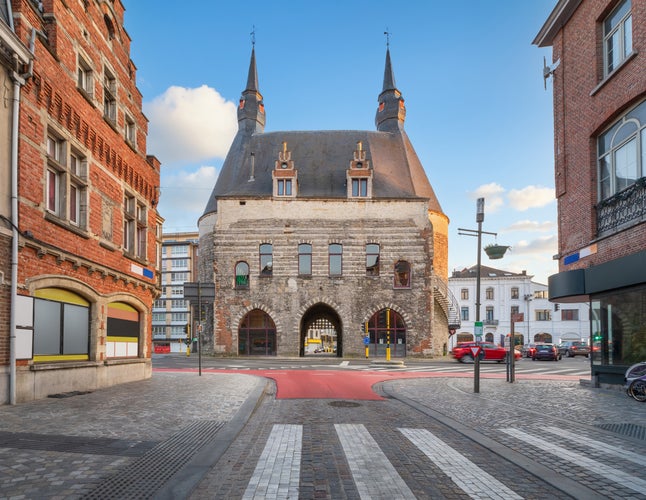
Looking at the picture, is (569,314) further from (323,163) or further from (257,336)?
(257,336)

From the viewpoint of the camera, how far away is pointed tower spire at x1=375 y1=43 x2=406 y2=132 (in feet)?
147

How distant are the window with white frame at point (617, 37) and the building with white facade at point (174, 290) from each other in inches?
3351

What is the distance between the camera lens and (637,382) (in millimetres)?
11945

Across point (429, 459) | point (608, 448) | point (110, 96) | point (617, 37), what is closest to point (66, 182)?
point (110, 96)

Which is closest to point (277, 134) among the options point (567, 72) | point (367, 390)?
point (567, 72)

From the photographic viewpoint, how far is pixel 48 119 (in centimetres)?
1180

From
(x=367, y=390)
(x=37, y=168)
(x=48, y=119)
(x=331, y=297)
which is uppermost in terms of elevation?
(x=48, y=119)

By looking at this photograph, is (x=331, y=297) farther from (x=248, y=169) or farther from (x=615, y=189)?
(x=615, y=189)

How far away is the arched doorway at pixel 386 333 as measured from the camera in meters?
37.2

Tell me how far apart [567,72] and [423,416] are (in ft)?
41.1

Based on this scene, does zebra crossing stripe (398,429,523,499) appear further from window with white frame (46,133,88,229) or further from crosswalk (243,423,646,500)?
window with white frame (46,133,88,229)

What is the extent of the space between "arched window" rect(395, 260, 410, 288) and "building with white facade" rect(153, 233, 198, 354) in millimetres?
62917

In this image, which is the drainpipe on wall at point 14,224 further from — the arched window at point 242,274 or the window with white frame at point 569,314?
the window with white frame at point 569,314

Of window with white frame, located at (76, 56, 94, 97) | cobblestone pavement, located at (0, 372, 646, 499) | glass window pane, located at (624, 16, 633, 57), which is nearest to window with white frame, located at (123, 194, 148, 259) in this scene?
window with white frame, located at (76, 56, 94, 97)
